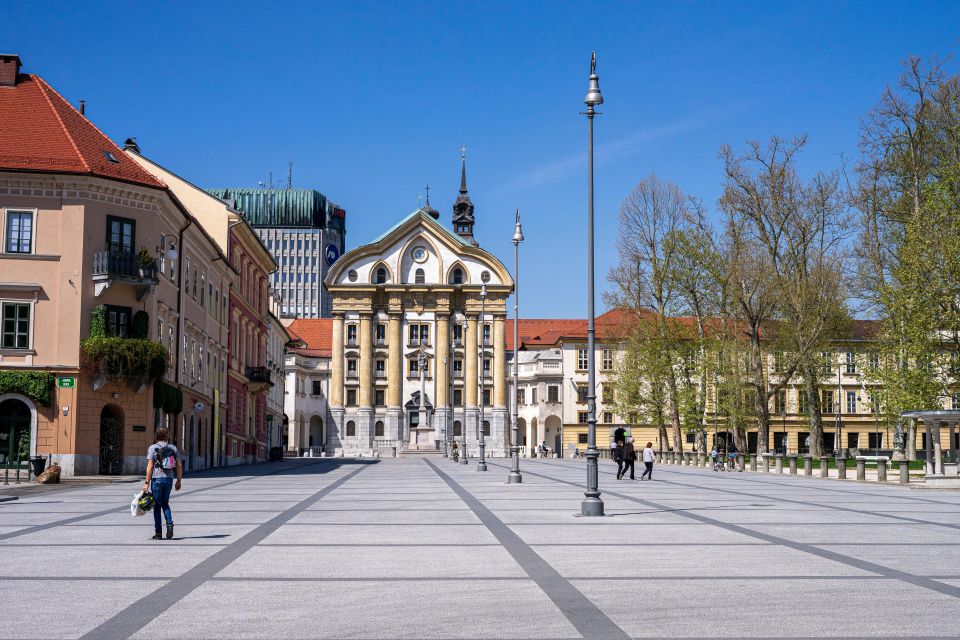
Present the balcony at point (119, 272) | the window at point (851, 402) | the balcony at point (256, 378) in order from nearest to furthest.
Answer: the balcony at point (119, 272) → the balcony at point (256, 378) → the window at point (851, 402)

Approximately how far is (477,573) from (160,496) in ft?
20.0

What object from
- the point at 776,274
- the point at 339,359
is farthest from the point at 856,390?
the point at 776,274

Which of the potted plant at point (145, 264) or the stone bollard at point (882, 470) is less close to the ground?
the potted plant at point (145, 264)

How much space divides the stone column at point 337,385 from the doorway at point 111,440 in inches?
2921

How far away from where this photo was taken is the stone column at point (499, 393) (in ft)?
372

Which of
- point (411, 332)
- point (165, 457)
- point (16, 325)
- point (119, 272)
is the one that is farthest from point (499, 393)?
point (165, 457)

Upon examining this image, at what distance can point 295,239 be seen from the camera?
197125 millimetres

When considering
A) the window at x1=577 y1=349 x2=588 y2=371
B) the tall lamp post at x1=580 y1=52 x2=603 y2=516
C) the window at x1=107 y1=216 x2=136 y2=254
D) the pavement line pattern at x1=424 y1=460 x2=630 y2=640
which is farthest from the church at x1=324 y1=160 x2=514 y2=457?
the pavement line pattern at x1=424 y1=460 x2=630 y2=640

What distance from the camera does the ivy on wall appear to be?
122 ft

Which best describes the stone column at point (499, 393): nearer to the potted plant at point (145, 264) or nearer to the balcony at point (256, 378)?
the balcony at point (256, 378)

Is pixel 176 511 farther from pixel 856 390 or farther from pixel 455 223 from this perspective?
pixel 455 223

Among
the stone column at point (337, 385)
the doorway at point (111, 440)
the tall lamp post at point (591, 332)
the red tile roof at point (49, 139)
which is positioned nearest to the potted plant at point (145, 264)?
the red tile roof at point (49, 139)

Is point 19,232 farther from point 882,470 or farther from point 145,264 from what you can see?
point 882,470

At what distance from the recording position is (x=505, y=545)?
1567 cm
